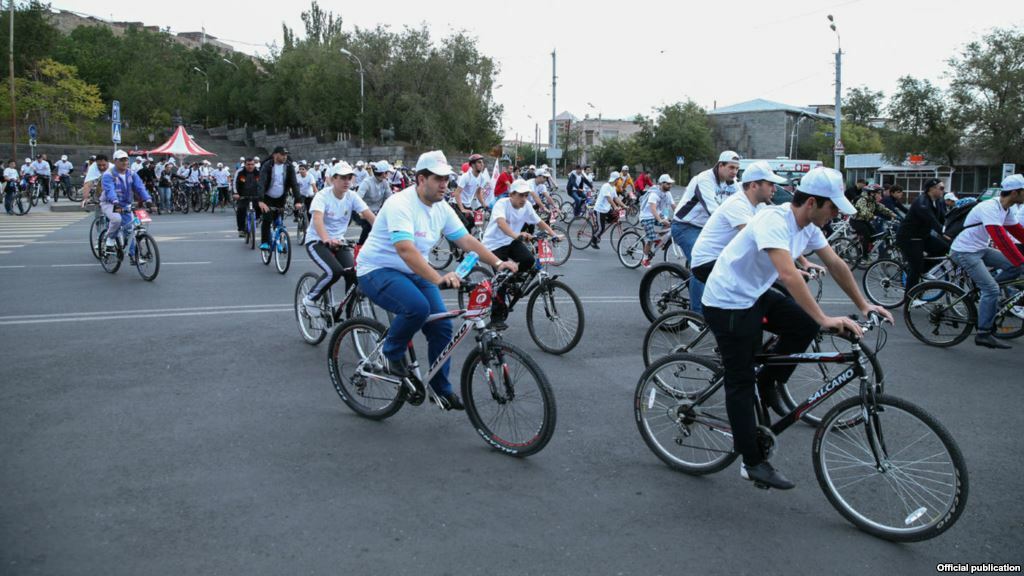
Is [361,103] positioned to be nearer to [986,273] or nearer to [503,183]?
[503,183]

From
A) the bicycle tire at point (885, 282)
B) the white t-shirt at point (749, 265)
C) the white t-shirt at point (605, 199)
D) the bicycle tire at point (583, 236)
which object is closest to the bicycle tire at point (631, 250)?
the white t-shirt at point (605, 199)

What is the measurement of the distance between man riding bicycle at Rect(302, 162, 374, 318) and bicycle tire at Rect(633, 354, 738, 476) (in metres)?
3.77

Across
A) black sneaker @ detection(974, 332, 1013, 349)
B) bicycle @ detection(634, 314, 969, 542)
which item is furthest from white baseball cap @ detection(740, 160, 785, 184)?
black sneaker @ detection(974, 332, 1013, 349)

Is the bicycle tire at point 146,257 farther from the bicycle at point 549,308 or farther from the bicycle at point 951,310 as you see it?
the bicycle at point 951,310

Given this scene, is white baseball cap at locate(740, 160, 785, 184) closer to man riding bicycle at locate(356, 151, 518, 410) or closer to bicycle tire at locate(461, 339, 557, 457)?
man riding bicycle at locate(356, 151, 518, 410)

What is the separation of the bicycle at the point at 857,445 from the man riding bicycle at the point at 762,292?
0.10 metres

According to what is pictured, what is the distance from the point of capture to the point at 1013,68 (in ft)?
154

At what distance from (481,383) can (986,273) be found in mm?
6253

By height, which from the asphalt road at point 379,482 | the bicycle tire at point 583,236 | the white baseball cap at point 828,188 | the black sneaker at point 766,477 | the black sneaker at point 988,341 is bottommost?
the asphalt road at point 379,482

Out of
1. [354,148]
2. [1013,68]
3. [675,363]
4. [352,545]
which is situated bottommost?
[352,545]

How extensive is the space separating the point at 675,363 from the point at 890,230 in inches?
445

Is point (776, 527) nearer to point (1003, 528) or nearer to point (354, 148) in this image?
point (1003, 528)

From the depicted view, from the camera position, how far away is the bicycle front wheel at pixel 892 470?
12.3 feet

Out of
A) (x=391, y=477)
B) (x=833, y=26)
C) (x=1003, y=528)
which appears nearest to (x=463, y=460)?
(x=391, y=477)
